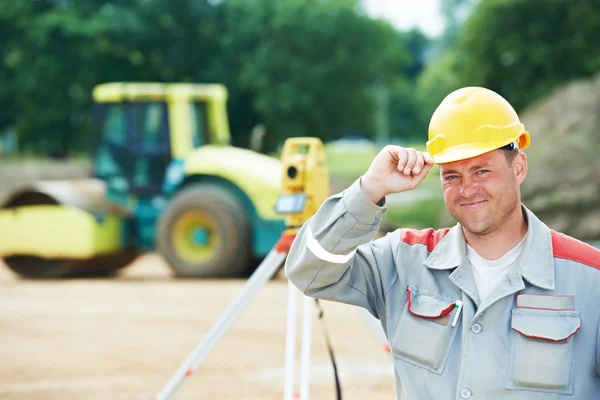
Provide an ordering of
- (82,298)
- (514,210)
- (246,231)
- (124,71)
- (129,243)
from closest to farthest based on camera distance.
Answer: (514,210), (82,298), (246,231), (129,243), (124,71)

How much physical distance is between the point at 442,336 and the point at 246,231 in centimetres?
928

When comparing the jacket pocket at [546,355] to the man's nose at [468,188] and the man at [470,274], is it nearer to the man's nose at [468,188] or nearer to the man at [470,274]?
the man at [470,274]

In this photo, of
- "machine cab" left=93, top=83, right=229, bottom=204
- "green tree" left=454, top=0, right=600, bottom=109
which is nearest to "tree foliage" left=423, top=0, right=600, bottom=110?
"green tree" left=454, top=0, right=600, bottom=109

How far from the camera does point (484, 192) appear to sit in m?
2.74

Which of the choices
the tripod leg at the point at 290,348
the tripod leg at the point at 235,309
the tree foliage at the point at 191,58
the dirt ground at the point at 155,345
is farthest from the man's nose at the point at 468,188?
the tree foliage at the point at 191,58

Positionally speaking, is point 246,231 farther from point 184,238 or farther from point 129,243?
point 129,243

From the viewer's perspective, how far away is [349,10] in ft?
108

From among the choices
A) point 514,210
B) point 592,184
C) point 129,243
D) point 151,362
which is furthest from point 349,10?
point 514,210

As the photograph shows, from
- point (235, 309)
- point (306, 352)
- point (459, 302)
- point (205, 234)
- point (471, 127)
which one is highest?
point (471, 127)

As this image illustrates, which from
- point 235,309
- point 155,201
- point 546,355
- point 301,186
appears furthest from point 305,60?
point 546,355

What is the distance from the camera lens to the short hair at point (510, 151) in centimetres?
278

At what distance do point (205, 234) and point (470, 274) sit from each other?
9672 mm

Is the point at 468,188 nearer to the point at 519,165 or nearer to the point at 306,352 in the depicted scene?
the point at 519,165

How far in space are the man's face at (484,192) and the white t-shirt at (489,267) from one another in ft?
0.28
